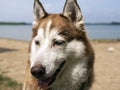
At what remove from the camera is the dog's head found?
5516mm

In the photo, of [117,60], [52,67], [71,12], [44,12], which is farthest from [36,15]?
[117,60]

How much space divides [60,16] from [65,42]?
45 centimetres

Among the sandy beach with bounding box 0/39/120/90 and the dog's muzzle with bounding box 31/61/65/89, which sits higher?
the dog's muzzle with bounding box 31/61/65/89

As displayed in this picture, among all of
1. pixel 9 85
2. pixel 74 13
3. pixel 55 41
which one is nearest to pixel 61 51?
pixel 55 41

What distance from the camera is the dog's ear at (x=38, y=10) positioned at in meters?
6.18

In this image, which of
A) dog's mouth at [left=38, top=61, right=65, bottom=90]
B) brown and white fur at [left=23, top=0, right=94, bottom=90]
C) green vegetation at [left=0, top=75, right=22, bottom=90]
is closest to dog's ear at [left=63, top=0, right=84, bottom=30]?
brown and white fur at [left=23, top=0, right=94, bottom=90]

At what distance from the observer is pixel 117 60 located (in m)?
16.6

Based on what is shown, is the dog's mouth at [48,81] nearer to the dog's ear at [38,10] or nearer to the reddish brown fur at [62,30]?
the reddish brown fur at [62,30]

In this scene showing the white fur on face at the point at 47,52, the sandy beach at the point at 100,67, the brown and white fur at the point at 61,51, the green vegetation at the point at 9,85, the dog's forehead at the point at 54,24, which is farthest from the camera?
the sandy beach at the point at 100,67

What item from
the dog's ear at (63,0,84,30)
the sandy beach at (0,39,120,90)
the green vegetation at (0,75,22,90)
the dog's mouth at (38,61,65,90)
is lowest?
the sandy beach at (0,39,120,90)

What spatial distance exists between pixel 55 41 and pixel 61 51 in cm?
17

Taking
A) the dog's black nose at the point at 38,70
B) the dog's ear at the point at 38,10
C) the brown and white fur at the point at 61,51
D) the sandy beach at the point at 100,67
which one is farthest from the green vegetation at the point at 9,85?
the dog's black nose at the point at 38,70

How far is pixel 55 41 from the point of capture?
19.0ft

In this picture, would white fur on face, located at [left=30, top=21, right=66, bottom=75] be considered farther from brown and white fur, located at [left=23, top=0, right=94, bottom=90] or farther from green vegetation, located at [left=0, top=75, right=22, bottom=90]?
green vegetation, located at [left=0, top=75, right=22, bottom=90]
